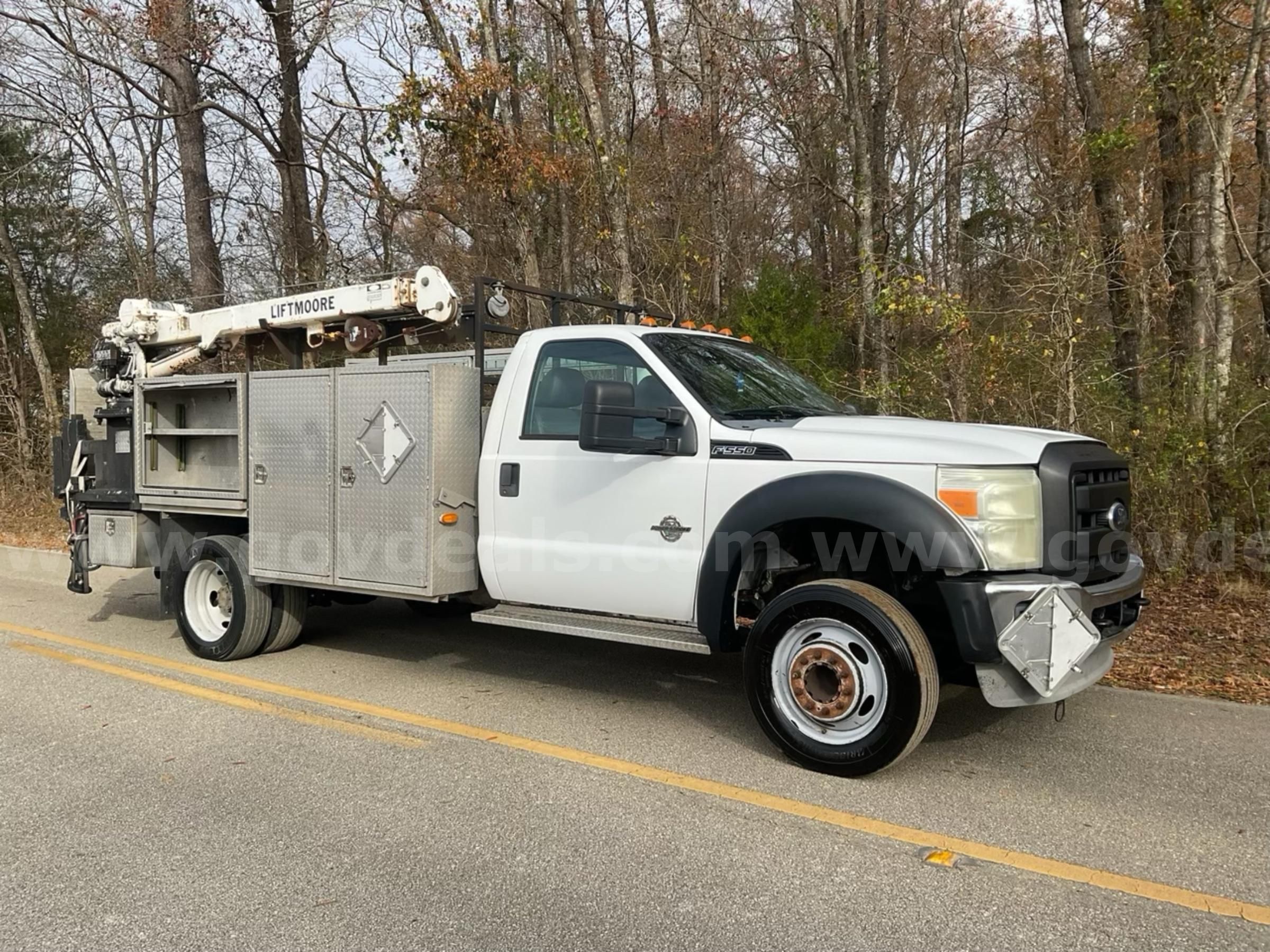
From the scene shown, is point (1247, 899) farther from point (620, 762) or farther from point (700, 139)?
point (700, 139)

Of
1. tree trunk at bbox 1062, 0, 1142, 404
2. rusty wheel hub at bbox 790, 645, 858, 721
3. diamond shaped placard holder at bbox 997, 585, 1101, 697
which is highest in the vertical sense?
tree trunk at bbox 1062, 0, 1142, 404

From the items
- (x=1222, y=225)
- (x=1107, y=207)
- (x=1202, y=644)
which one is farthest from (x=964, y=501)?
(x=1107, y=207)

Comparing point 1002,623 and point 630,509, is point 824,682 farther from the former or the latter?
point 630,509

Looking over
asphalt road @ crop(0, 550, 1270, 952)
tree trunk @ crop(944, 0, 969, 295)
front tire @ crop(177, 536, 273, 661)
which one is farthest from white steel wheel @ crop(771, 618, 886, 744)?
tree trunk @ crop(944, 0, 969, 295)

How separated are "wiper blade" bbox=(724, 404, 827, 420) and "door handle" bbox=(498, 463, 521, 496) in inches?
53.7

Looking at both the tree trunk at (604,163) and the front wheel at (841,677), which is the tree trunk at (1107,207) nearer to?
the tree trunk at (604,163)

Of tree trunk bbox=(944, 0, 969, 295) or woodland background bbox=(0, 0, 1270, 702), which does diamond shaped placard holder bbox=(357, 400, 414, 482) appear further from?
tree trunk bbox=(944, 0, 969, 295)

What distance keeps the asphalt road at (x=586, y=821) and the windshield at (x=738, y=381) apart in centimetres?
183

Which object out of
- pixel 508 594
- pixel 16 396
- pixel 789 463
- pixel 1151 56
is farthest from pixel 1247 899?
pixel 16 396

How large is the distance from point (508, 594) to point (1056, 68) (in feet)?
48.8

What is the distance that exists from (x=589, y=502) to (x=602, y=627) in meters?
0.71

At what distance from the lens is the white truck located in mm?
4516

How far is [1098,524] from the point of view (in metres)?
4.90

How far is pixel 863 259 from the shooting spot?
1170 centimetres
